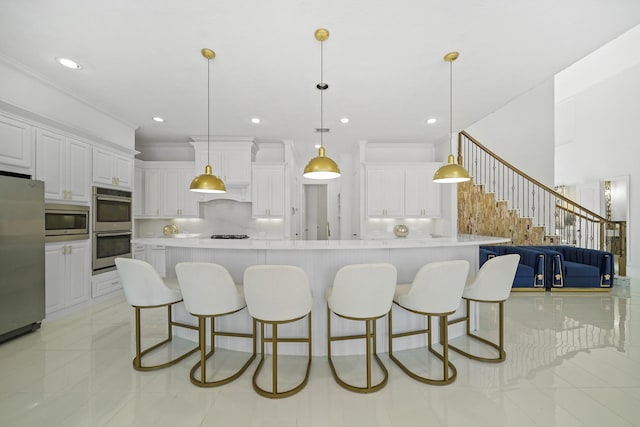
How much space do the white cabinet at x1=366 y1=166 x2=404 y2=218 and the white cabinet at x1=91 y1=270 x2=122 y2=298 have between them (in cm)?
439

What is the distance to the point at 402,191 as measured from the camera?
5.51 metres

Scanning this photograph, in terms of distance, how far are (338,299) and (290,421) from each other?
791mm

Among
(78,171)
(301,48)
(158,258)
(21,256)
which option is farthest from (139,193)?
(301,48)

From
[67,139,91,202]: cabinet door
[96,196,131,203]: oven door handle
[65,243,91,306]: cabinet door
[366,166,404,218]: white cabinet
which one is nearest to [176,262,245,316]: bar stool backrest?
[65,243,91,306]: cabinet door

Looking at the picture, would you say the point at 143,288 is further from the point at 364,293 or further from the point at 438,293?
the point at 438,293

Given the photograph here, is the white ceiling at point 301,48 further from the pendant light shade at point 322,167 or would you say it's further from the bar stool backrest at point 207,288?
the bar stool backrest at point 207,288

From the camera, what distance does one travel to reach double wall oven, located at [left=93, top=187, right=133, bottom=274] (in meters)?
3.87

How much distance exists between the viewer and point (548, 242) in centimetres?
552

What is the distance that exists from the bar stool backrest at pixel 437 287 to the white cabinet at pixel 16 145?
4.12m

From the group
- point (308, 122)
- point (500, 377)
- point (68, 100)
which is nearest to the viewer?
point (500, 377)

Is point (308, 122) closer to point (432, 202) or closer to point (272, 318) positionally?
point (432, 202)

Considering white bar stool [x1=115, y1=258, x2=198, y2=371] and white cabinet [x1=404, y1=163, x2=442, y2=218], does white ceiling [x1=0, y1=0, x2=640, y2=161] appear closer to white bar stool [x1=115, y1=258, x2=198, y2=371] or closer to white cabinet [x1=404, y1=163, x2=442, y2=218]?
A: white cabinet [x1=404, y1=163, x2=442, y2=218]

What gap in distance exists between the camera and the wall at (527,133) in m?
7.06

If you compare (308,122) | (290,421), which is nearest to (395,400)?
(290,421)
